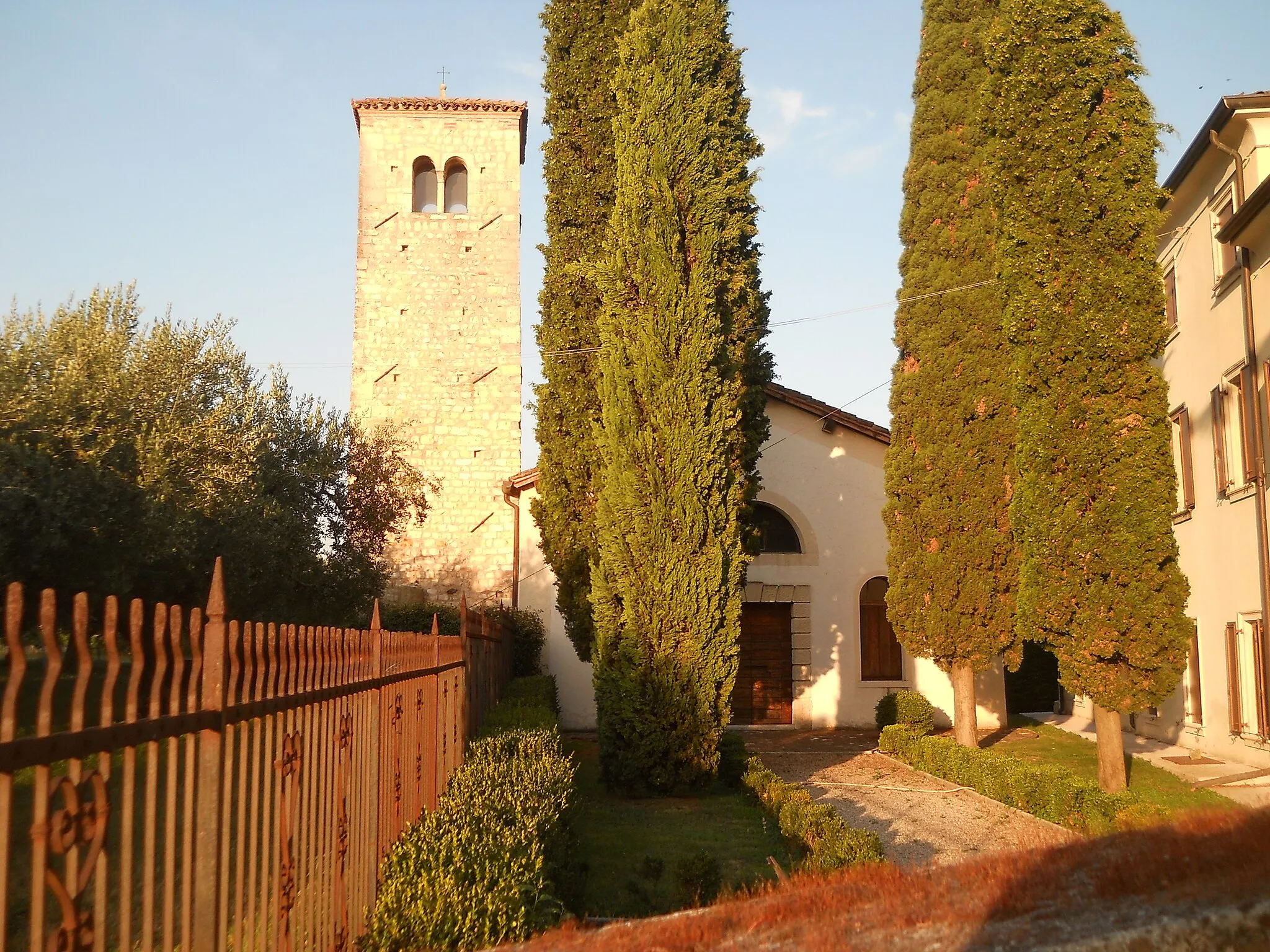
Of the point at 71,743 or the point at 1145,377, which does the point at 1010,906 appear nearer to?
the point at 71,743

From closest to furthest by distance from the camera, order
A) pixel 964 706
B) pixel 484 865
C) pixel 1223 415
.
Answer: pixel 484 865 → pixel 1223 415 → pixel 964 706

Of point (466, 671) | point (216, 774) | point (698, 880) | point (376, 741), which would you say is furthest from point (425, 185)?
point (216, 774)

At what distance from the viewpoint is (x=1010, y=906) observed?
334 centimetres

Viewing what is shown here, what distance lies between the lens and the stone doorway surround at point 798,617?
21.4m

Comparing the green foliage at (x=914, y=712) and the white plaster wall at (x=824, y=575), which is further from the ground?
the white plaster wall at (x=824, y=575)

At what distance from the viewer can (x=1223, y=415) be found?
48.2 feet

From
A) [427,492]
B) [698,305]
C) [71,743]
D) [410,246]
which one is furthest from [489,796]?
[410,246]

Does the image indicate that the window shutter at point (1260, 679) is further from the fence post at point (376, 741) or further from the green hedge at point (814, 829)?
the fence post at point (376, 741)

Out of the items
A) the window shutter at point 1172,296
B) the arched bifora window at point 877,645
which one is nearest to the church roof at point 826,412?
the arched bifora window at point 877,645

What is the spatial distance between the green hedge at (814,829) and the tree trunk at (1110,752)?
317 centimetres

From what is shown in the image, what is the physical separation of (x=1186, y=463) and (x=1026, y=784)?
24.0 feet

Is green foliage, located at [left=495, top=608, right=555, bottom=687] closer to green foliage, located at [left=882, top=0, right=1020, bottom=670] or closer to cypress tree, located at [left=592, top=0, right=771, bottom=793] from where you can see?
green foliage, located at [left=882, top=0, right=1020, bottom=670]

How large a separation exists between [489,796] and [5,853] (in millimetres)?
5123

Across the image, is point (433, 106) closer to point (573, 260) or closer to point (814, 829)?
point (573, 260)
